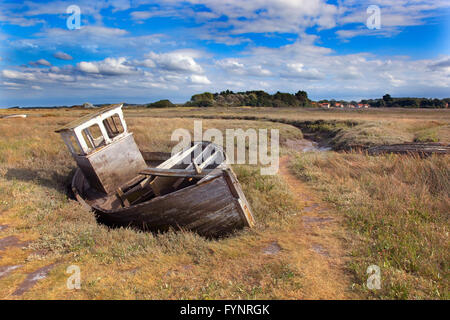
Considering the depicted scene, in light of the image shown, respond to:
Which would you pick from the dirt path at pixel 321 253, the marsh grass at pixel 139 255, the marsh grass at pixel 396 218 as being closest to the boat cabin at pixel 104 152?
the marsh grass at pixel 139 255

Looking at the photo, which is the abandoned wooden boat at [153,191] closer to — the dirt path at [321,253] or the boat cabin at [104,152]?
the boat cabin at [104,152]

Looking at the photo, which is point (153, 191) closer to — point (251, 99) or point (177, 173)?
point (177, 173)

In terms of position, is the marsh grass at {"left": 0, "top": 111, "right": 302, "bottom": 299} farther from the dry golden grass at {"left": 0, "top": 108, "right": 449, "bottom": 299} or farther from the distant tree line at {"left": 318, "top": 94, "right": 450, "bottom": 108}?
the distant tree line at {"left": 318, "top": 94, "right": 450, "bottom": 108}

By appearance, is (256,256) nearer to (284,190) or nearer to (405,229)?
(405,229)

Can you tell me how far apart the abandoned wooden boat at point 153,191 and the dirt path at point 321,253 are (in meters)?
1.59

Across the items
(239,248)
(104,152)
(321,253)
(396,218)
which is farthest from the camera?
(104,152)

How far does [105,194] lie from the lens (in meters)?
9.25

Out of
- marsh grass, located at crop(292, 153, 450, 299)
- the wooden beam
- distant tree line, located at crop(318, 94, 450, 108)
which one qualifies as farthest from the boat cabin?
distant tree line, located at crop(318, 94, 450, 108)

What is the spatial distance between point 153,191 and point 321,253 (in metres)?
5.20

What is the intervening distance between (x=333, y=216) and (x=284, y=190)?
2.36 metres

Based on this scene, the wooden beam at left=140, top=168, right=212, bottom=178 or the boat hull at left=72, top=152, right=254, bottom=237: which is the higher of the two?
the wooden beam at left=140, top=168, right=212, bottom=178

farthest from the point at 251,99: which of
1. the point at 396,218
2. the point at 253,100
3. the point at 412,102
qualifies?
the point at 396,218

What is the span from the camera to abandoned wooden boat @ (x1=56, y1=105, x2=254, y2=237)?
6449 millimetres

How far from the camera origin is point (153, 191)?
810 cm
